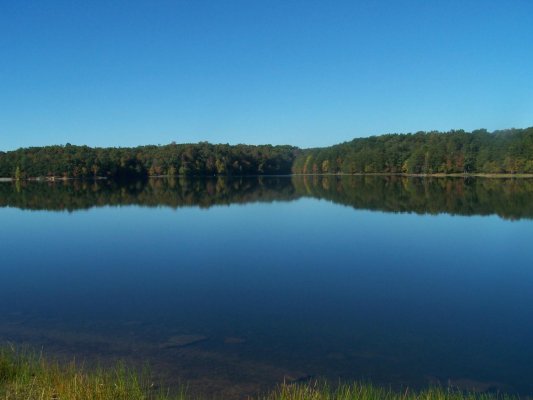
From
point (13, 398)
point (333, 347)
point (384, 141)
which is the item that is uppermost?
point (384, 141)

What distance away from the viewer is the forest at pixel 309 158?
81869mm

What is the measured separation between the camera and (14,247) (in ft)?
64.5

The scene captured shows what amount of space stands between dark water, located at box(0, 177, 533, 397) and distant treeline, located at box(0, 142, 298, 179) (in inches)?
3239

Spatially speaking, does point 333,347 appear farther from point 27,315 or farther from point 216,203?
point 216,203

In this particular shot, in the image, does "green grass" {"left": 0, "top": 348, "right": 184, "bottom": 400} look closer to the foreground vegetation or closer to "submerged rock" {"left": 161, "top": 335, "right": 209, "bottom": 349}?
the foreground vegetation

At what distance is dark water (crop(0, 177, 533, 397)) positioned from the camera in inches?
300

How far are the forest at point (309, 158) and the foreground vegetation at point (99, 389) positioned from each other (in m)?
78.2

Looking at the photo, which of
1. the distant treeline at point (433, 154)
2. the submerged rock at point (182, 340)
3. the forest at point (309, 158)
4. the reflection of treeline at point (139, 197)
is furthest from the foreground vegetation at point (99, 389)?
the forest at point (309, 158)

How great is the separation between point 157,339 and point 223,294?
3148 mm

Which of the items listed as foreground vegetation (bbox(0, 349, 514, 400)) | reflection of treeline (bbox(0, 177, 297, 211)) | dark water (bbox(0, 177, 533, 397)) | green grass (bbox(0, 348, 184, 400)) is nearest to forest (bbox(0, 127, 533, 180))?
reflection of treeline (bbox(0, 177, 297, 211))

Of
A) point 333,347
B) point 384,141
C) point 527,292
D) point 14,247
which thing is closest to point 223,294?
point 333,347

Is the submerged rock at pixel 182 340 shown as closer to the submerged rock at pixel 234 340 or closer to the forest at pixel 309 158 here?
the submerged rock at pixel 234 340

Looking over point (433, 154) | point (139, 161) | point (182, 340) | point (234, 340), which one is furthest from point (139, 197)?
point (139, 161)

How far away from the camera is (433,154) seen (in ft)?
300
